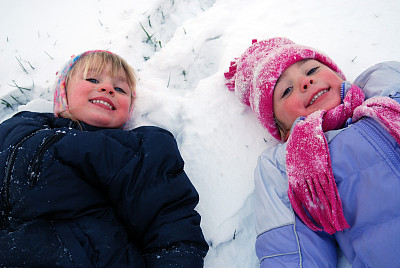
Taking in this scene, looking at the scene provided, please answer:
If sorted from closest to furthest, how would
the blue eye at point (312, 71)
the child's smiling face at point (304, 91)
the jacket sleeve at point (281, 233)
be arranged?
the jacket sleeve at point (281, 233) < the child's smiling face at point (304, 91) < the blue eye at point (312, 71)

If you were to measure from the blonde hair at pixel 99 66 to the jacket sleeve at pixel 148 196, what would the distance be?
1.78 feet

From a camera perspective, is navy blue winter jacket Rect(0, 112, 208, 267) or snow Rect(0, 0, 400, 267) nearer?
navy blue winter jacket Rect(0, 112, 208, 267)

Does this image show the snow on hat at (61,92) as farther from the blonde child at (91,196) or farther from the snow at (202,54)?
the snow at (202,54)

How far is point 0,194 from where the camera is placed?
1262 mm

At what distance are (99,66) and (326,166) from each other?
1412 millimetres

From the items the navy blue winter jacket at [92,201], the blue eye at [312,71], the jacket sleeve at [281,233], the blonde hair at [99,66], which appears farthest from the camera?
the blonde hair at [99,66]

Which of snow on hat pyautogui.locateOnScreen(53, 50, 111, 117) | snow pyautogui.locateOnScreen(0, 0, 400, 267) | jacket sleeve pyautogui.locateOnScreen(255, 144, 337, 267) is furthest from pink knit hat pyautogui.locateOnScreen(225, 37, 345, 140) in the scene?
snow on hat pyautogui.locateOnScreen(53, 50, 111, 117)

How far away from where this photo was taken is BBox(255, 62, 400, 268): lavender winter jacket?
117cm

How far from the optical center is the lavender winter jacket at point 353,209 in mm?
1171

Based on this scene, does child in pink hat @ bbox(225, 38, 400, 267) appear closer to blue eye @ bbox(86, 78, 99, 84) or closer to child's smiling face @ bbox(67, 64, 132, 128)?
child's smiling face @ bbox(67, 64, 132, 128)

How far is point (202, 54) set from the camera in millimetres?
2387

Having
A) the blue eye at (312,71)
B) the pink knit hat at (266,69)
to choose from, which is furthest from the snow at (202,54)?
the blue eye at (312,71)

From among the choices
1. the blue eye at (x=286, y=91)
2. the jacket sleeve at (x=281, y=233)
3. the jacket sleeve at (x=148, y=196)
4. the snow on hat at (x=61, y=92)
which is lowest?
the jacket sleeve at (x=281, y=233)

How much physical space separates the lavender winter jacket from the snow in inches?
8.6
